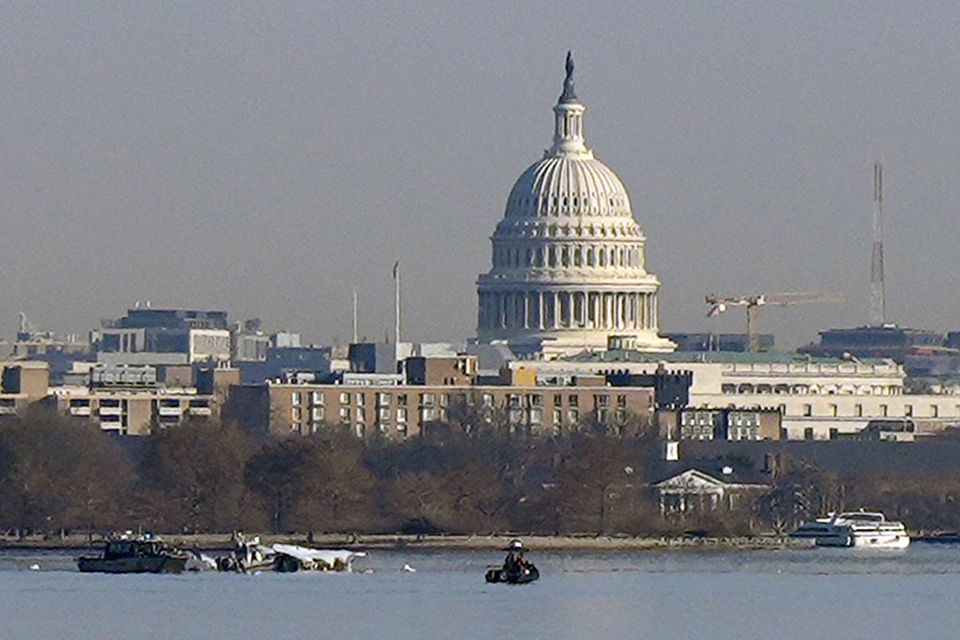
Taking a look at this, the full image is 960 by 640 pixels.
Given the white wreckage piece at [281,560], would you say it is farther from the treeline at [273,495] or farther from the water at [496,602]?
the treeline at [273,495]

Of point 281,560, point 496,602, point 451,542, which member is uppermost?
point 451,542

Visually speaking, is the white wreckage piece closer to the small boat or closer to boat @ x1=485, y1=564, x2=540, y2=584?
the small boat

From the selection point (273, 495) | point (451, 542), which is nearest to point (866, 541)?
point (451, 542)

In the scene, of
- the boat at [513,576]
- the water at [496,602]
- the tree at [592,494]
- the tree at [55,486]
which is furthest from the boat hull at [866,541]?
the boat at [513,576]

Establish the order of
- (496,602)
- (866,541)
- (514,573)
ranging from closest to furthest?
(496,602) < (514,573) < (866,541)

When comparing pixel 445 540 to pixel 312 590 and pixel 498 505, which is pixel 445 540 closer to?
pixel 498 505

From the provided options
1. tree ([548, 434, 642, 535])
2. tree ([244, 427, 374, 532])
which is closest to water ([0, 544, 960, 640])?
tree ([244, 427, 374, 532])

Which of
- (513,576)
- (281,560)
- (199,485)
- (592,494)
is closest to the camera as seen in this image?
(513,576)

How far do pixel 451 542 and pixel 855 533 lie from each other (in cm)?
1565

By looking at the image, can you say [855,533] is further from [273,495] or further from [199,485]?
[199,485]

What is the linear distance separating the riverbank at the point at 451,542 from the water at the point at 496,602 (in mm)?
7598

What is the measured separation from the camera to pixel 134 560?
158 m

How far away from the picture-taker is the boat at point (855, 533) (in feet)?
623

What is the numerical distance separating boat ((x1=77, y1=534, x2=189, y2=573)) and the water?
1076mm
